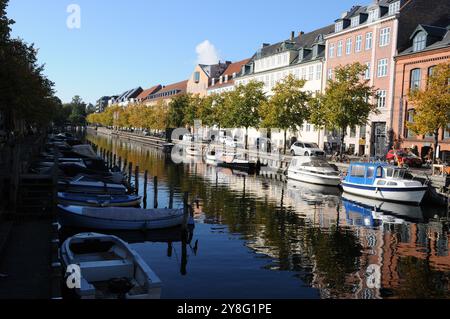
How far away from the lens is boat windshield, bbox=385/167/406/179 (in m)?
35.6

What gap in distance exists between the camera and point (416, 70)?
55062 millimetres

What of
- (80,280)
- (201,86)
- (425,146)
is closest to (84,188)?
(80,280)

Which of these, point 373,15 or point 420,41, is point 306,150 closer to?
point 420,41

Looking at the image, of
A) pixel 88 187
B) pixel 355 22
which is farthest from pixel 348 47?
pixel 88 187

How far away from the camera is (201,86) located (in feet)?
417

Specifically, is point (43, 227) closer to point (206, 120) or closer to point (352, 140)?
point (352, 140)

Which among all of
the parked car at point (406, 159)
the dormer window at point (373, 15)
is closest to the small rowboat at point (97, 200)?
the parked car at point (406, 159)

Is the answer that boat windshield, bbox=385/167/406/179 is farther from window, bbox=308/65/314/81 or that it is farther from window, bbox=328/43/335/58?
window, bbox=308/65/314/81

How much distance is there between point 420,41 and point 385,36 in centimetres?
597

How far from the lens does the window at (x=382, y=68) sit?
59.6 meters

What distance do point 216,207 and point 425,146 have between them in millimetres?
30702

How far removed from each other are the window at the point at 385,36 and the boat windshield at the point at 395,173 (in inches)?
1135

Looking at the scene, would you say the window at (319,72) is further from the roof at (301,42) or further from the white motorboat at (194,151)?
the white motorboat at (194,151)
